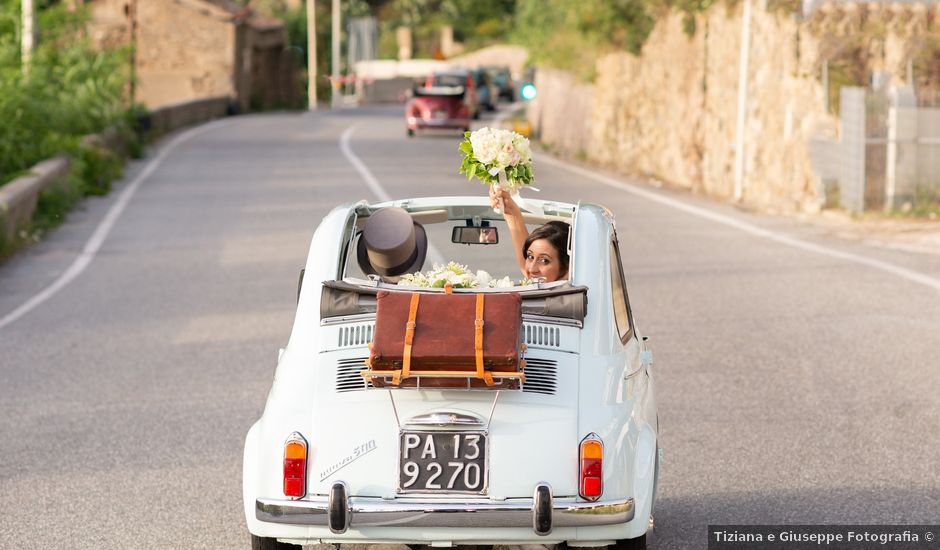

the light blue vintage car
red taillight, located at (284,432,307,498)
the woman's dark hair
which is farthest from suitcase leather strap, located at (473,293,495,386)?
the woman's dark hair

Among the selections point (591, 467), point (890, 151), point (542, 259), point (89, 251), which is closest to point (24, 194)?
point (89, 251)

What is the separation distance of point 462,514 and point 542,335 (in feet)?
2.50

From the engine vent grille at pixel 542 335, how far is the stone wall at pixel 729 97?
1792cm

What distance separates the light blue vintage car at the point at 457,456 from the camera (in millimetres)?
5152

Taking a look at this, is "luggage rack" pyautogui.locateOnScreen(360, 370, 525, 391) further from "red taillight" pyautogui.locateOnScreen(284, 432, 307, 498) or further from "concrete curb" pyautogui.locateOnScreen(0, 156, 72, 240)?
"concrete curb" pyautogui.locateOnScreen(0, 156, 72, 240)

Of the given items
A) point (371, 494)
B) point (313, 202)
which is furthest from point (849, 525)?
point (313, 202)

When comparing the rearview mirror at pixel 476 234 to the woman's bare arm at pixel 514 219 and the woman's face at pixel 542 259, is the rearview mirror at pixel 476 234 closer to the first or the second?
the woman's bare arm at pixel 514 219

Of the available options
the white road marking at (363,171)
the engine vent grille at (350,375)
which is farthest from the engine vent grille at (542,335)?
the white road marking at (363,171)

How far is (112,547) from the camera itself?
644 cm

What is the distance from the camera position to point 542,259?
6484mm

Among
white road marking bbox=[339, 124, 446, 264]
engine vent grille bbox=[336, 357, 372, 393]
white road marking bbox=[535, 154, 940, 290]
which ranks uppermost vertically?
engine vent grille bbox=[336, 357, 372, 393]

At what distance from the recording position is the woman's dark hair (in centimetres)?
650

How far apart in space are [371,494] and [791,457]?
3.35 metres

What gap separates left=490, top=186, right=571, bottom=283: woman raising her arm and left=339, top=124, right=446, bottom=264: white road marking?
748 centimetres
